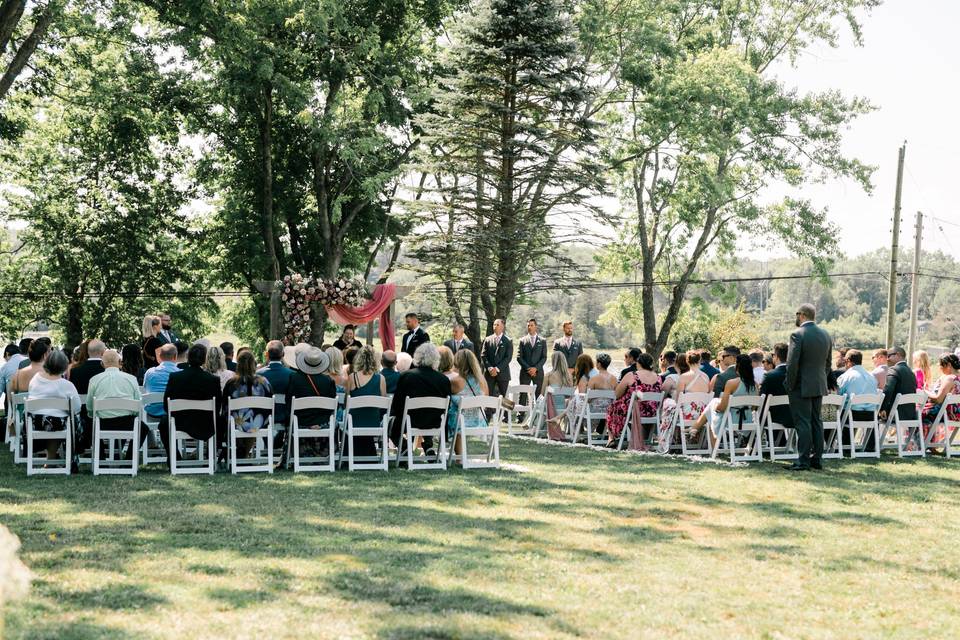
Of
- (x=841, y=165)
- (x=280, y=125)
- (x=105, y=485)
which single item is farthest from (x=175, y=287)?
(x=105, y=485)

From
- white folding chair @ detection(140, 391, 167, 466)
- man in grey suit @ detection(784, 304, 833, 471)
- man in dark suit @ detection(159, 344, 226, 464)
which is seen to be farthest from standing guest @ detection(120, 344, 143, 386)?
man in grey suit @ detection(784, 304, 833, 471)

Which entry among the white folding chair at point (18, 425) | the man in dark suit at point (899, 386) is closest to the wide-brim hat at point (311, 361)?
the white folding chair at point (18, 425)

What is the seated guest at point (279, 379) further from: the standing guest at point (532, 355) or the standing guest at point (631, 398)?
the standing guest at point (532, 355)

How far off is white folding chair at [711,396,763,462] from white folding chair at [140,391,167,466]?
20.8 ft

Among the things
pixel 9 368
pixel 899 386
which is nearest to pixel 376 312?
pixel 9 368

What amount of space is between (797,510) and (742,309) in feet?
186

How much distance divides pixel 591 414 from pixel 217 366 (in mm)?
5146

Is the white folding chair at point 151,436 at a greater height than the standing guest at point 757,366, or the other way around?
the standing guest at point 757,366

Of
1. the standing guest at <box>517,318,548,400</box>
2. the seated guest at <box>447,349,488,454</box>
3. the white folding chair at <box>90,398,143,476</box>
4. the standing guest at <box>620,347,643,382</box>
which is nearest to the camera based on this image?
the white folding chair at <box>90,398,143,476</box>

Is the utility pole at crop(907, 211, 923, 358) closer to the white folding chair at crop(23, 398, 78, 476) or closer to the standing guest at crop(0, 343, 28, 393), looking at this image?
the standing guest at crop(0, 343, 28, 393)

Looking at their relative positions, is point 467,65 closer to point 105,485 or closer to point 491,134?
point 491,134

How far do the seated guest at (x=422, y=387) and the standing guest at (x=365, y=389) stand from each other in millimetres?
222

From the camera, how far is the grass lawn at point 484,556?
500cm

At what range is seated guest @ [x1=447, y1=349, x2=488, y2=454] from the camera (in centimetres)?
1135
